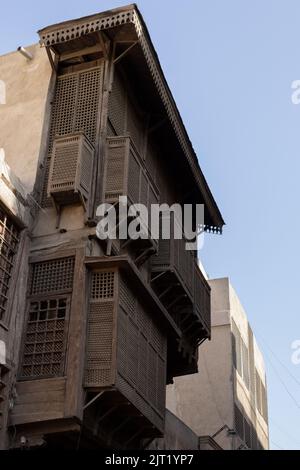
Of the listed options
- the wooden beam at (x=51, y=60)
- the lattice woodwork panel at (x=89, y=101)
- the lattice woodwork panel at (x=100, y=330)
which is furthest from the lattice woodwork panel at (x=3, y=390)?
the wooden beam at (x=51, y=60)

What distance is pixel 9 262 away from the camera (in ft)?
42.5

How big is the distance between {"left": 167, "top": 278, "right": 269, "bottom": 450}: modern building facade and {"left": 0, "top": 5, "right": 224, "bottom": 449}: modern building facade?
8.99 metres

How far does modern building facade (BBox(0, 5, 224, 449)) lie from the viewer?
39.5 ft

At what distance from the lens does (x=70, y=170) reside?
1338 centimetres

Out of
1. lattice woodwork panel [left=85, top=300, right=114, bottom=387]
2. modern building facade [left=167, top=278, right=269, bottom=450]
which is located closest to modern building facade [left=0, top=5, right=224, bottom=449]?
lattice woodwork panel [left=85, top=300, right=114, bottom=387]

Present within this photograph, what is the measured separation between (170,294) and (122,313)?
12.1 ft

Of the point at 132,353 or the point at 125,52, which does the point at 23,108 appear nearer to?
the point at 125,52

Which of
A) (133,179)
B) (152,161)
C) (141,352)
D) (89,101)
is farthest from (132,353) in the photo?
(152,161)

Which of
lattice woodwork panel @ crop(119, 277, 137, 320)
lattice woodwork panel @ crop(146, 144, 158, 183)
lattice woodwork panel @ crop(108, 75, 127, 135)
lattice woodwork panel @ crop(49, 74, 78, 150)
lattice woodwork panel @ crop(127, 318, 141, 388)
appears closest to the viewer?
lattice woodwork panel @ crop(127, 318, 141, 388)

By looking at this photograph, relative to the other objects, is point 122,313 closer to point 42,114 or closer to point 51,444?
point 51,444

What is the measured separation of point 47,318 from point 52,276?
81 centimetres

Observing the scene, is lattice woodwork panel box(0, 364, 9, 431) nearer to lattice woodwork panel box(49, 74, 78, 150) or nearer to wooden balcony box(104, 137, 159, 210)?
wooden balcony box(104, 137, 159, 210)

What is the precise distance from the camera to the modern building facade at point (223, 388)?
2562 cm

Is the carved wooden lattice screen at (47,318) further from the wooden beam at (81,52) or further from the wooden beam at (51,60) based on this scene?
the wooden beam at (81,52)
